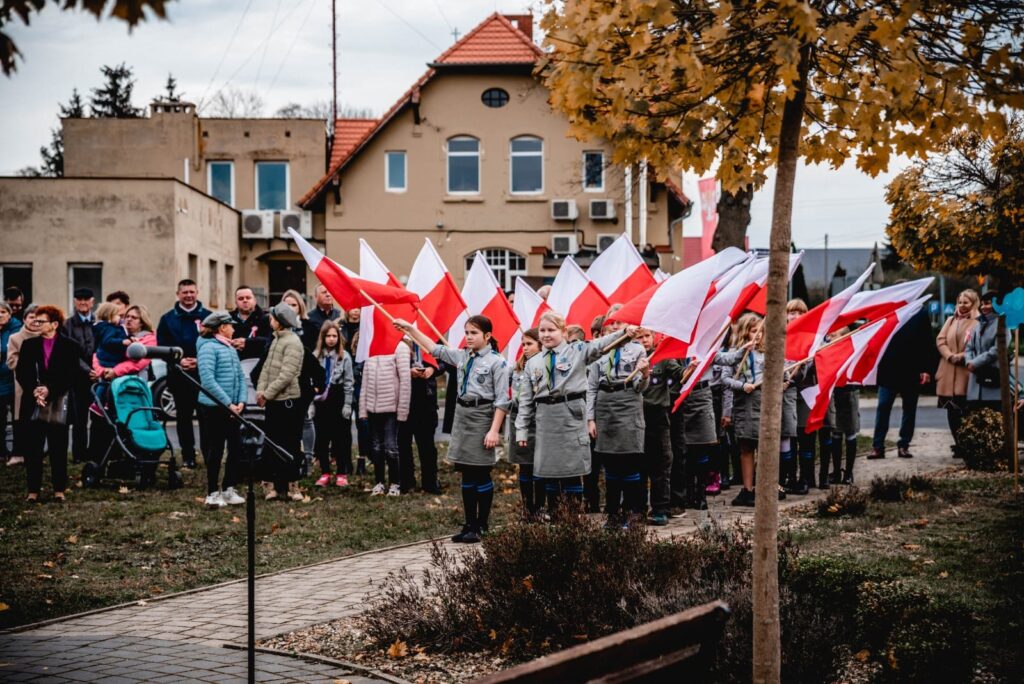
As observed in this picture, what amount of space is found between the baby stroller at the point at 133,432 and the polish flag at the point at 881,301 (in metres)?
7.80

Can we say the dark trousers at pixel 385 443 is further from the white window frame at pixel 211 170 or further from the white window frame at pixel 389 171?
the white window frame at pixel 211 170

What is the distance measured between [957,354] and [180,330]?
399 inches

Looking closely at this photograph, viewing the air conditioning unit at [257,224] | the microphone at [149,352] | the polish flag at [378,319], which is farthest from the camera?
the air conditioning unit at [257,224]

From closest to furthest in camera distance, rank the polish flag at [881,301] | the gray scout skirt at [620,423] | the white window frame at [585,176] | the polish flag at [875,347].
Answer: the gray scout skirt at [620,423]
the polish flag at [881,301]
the polish flag at [875,347]
the white window frame at [585,176]

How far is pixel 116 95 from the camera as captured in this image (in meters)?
62.1

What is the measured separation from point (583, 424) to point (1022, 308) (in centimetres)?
607

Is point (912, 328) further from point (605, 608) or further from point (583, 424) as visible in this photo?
point (605, 608)

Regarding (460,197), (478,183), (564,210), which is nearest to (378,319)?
(564,210)

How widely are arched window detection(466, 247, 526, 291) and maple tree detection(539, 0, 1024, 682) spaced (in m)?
30.1

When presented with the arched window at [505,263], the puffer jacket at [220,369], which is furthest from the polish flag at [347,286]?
the arched window at [505,263]

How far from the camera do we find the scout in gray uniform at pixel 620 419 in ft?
31.8

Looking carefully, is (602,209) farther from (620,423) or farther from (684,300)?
(684,300)

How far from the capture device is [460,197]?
35000 mm

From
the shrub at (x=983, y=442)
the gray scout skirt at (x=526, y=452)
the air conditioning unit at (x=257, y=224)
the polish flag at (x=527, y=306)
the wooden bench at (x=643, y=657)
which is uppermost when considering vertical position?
the air conditioning unit at (x=257, y=224)
